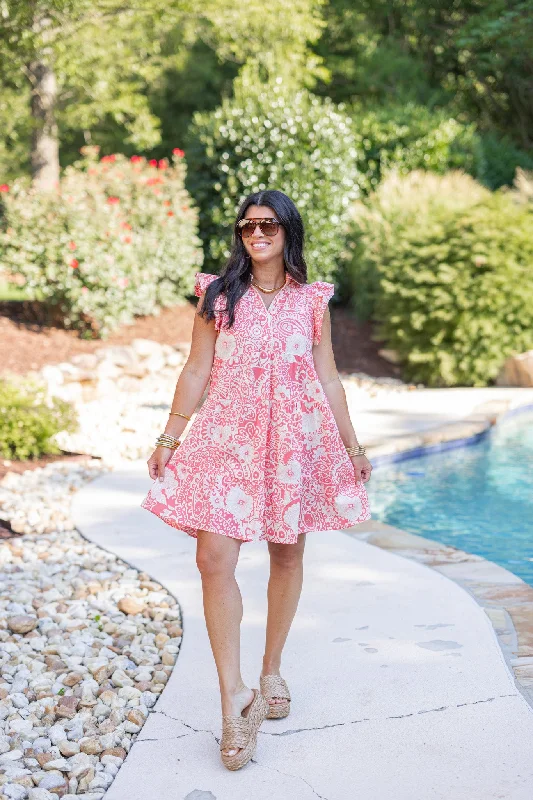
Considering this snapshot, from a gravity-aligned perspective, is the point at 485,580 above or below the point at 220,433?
below

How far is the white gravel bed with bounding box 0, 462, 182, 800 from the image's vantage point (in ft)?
8.13

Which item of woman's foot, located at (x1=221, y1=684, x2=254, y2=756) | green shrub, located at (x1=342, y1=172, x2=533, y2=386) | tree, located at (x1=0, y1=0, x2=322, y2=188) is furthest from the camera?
tree, located at (x1=0, y1=0, x2=322, y2=188)

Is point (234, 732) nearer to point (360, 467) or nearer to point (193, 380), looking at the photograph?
point (360, 467)

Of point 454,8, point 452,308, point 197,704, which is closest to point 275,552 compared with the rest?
point 197,704

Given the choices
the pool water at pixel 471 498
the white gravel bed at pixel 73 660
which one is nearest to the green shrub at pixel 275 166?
the pool water at pixel 471 498

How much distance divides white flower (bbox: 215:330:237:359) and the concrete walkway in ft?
3.33

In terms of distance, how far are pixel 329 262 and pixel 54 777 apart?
9.32 meters

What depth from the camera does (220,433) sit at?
2.56m

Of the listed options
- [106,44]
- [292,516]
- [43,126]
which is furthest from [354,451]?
[106,44]

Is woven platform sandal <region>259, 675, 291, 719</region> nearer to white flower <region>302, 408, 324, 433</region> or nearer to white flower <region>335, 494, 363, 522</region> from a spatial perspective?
white flower <region>335, 494, 363, 522</region>

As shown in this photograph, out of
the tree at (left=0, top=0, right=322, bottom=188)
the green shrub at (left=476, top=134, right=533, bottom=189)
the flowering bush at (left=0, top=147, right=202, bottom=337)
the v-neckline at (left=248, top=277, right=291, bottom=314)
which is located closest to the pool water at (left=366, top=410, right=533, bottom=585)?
the v-neckline at (left=248, top=277, right=291, bottom=314)

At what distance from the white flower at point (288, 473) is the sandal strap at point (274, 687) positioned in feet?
1.99

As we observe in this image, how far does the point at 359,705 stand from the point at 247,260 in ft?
4.25

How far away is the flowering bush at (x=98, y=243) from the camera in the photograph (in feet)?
30.0
